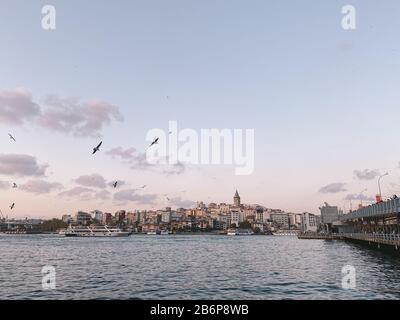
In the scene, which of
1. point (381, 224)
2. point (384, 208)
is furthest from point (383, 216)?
point (384, 208)

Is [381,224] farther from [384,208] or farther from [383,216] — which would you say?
[384,208]

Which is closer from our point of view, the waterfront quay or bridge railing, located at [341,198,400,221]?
bridge railing, located at [341,198,400,221]

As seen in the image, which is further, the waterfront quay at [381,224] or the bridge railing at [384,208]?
the waterfront quay at [381,224]

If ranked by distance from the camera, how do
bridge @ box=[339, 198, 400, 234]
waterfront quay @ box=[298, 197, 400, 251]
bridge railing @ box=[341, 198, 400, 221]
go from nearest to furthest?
bridge railing @ box=[341, 198, 400, 221]
bridge @ box=[339, 198, 400, 234]
waterfront quay @ box=[298, 197, 400, 251]

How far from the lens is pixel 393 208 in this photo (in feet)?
203

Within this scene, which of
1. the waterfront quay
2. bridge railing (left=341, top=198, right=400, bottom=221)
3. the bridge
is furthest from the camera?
the waterfront quay

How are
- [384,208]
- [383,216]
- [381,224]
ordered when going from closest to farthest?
→ [384,208] < [383,216] < [381,224]

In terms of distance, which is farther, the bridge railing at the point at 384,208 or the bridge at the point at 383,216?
the bridge at the point at 383,216

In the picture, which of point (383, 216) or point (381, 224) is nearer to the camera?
point (383, 216)

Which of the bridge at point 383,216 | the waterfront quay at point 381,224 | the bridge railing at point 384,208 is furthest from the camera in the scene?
the waterfront quay at point 381,224

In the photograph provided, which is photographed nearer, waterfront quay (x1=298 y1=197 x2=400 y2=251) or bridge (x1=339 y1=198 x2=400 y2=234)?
bridge (x1=339 y1=198 x2=400 y2=234)

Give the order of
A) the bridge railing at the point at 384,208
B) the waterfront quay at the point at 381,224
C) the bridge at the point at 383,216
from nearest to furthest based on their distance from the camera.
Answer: the bridge railing at the point at 384,208, the bridge at the point at 383,216, the waterfront quay at the point at 381,224
